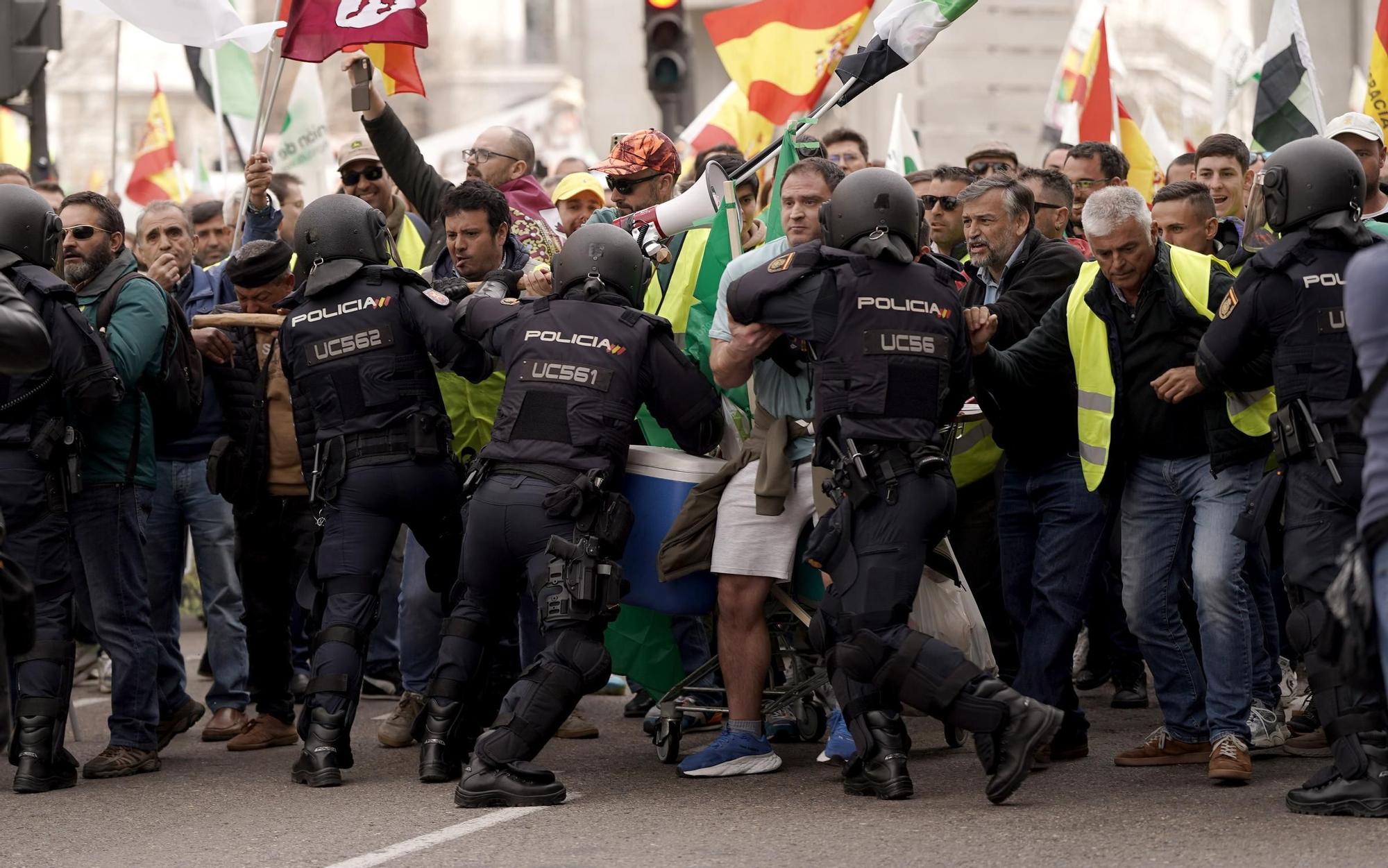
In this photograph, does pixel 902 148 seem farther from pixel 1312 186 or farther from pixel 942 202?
pixel 1312 186

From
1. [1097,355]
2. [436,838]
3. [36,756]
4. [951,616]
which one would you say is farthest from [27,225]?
[1097,355]

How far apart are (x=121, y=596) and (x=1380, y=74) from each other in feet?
23.8

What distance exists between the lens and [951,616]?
292 inches

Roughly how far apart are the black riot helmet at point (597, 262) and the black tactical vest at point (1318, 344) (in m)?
2.33

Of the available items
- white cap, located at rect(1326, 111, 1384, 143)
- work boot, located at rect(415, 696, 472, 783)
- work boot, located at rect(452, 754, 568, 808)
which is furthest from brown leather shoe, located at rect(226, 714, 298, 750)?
white cap, located at rect(1326, 111, 1384, 143)

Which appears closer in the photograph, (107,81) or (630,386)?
(630,386)

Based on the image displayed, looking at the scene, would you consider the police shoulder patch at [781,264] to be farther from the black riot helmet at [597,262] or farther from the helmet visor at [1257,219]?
the helmet visor at [1257,219]

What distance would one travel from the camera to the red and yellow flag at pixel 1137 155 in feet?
40.3

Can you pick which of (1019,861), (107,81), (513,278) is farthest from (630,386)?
(107,81)

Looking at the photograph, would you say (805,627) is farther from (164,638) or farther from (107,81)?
(107,81)

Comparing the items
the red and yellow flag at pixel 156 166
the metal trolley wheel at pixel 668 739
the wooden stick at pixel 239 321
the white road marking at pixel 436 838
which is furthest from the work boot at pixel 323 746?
the red and yellow flag at pixel 156 166

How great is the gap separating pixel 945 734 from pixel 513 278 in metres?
2.49

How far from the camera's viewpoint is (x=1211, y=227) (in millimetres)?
8188

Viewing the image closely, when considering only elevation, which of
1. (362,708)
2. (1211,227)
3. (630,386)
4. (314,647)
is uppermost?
(1211,227)
